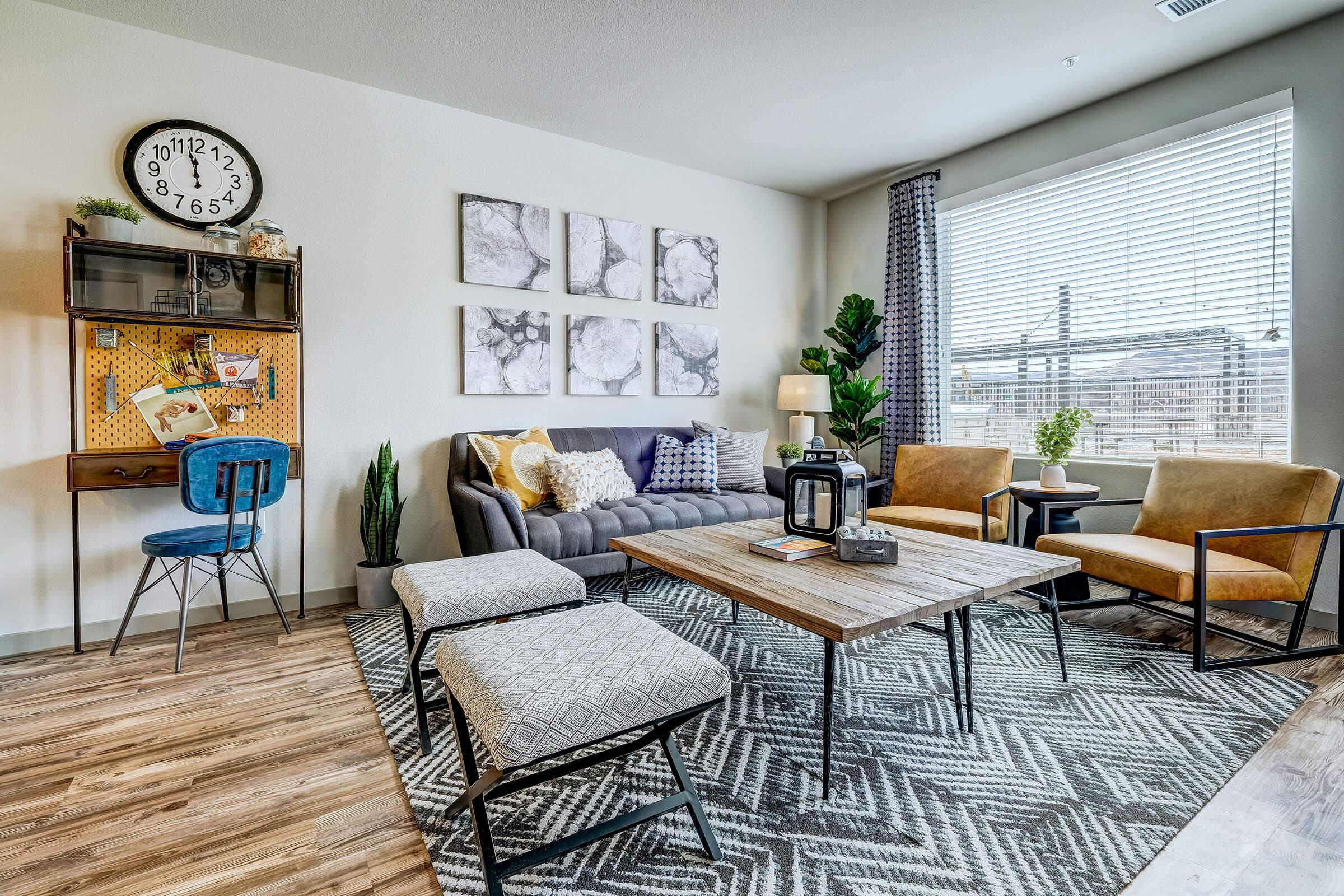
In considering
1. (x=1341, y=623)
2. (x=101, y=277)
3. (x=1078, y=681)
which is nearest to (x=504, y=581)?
(x=1078, y=681)

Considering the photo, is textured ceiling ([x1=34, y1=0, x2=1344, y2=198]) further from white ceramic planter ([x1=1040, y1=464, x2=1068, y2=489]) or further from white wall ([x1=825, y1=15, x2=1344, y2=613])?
white ceramic planter ([x1=1040, y1=464, x2=1068, y2=489])

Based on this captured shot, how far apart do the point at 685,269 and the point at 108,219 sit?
3.06 m

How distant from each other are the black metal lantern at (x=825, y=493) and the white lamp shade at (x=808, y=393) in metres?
2.17

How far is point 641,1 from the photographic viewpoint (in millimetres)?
2582

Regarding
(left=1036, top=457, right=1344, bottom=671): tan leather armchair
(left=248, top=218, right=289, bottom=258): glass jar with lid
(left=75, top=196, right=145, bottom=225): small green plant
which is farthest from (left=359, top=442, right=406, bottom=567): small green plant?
(left=1036, top=457, right=1344, bottom=671): tan leather armchair

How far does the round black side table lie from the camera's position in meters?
3.07

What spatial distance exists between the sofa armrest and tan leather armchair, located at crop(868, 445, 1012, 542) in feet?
6.25

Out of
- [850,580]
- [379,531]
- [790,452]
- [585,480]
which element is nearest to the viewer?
[850,580]

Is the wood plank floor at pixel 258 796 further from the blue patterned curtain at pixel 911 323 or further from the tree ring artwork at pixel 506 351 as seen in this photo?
the blue patterned curtain at pixel 911 323

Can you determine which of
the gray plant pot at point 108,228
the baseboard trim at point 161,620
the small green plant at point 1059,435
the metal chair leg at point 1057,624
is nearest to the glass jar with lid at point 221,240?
the gray plant pot at point 108,228

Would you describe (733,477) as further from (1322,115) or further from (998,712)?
(1322,115)

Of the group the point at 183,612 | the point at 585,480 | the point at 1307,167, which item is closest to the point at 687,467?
the point at 585,480

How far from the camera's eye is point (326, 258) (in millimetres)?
3209

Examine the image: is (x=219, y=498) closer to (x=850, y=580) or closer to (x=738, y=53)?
(x=850, y=580)
